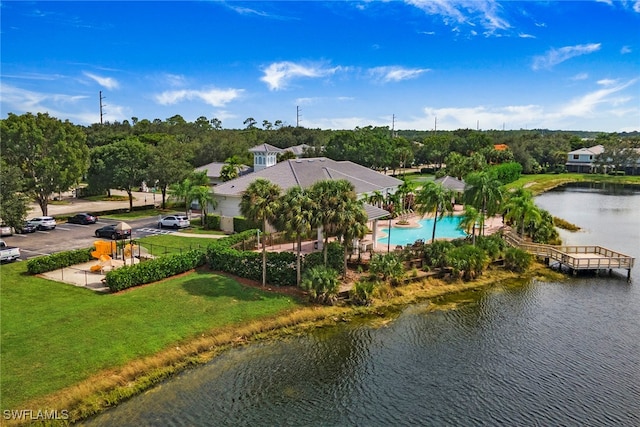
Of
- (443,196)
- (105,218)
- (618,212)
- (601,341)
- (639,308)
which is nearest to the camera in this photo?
(601,341)

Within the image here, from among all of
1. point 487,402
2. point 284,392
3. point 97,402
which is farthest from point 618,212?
point 97,402

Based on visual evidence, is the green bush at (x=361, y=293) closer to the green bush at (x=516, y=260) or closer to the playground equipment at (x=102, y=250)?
the green bush at (x=516, y=260)

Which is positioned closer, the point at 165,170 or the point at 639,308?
the point at 639,308

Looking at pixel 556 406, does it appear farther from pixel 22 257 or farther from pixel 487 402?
pixel 22 257

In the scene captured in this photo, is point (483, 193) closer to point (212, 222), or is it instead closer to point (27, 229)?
point (212, 222)

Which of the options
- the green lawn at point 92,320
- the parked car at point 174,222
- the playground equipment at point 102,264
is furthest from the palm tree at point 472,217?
the playground equipment at point 102,264

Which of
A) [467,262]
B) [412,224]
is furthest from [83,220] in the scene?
[467,262]

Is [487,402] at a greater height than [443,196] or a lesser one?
lesser
